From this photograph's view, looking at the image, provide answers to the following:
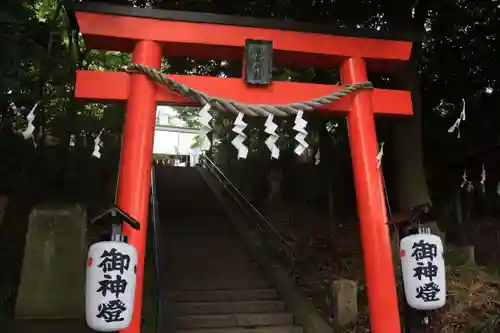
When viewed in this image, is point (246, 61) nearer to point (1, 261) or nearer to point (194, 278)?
point (194, 278)

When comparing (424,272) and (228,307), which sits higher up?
(424,272)

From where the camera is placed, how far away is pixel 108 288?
4.40m

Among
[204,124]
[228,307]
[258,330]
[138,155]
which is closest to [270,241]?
[228,307]

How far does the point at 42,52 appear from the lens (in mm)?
7297

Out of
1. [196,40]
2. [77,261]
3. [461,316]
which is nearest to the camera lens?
[196,40]

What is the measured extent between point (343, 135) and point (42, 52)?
260 inches

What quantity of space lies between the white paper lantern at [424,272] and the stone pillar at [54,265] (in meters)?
4.43

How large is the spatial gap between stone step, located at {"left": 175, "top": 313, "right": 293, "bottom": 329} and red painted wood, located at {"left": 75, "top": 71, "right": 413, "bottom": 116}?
9.97 ft

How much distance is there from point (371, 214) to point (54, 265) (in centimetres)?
449

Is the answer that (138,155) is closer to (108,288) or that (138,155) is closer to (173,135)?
(108,288)

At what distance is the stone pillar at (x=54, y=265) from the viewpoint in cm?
668

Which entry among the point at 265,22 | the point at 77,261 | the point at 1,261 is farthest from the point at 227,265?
the point at 265,22

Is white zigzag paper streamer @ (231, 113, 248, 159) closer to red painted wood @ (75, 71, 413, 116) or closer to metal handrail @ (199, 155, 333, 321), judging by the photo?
red painted wood @ (75, 71, 413, 116)

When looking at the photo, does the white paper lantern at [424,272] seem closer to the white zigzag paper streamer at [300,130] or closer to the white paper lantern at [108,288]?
the white zigzag paper streamer at [300,130]
